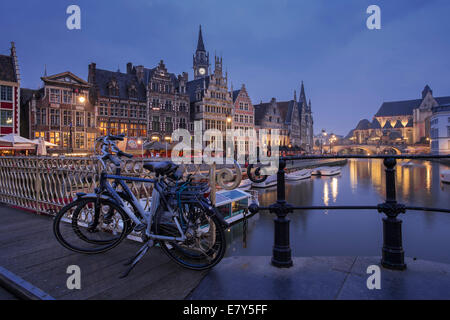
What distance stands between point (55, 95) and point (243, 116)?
104ft

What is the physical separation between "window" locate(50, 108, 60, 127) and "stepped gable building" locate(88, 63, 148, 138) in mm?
4605

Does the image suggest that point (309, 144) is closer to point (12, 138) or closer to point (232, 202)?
point (232, 202)

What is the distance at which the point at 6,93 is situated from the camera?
2753 centimetres

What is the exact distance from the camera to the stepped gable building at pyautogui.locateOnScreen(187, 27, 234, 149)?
46344 millimetres

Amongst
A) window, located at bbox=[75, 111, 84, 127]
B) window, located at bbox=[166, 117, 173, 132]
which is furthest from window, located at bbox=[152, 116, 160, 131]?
window, located at bbox=[75, 111, 84, 127]

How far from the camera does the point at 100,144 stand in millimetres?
3814

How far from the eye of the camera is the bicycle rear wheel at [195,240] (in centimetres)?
289

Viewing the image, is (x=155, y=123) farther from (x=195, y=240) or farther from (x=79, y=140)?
(x=195, y=240)

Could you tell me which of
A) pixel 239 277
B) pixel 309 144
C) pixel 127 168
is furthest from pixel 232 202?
pixel 309 144

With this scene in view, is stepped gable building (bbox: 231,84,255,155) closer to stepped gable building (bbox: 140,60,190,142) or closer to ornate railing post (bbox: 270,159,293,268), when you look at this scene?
stepped gable building (bbox: 140,60,190,142)

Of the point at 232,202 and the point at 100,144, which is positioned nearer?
the point at 100,144

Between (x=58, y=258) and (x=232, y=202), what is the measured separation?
15.2 m
